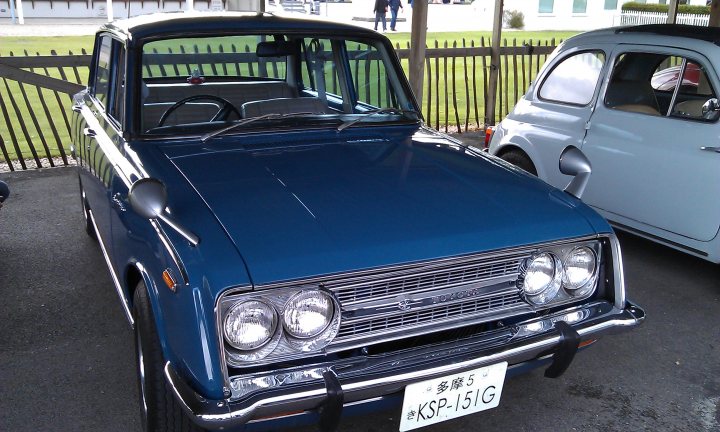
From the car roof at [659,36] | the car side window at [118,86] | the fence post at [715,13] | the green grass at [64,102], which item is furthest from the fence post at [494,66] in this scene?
the car side window at [118,86]

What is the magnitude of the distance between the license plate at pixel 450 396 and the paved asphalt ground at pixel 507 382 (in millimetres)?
588

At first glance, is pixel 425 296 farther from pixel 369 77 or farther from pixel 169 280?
pixel 369 77

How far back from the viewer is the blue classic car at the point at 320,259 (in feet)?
7.36

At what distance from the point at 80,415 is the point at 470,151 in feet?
7.56

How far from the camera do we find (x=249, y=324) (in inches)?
89.4

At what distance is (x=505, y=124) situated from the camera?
19.3ft

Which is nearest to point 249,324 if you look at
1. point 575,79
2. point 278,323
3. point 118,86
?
point 278,323

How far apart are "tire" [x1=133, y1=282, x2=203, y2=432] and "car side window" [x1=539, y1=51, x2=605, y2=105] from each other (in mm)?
3919

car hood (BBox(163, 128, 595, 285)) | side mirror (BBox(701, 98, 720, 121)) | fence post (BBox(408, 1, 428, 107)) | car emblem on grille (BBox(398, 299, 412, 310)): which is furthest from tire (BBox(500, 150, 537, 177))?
car emblem on grille (BBox(398, 299, 412, 310))

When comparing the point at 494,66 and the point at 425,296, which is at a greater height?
the point at 494,66

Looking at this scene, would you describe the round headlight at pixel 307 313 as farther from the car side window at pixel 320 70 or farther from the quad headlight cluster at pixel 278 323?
the car side window at pixel 320 70

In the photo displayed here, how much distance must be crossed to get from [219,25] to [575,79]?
309 cm

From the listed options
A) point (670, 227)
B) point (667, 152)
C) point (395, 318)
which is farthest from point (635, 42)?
point (395, 318)

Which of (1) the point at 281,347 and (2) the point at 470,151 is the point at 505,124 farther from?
(1) the point at 281,347
